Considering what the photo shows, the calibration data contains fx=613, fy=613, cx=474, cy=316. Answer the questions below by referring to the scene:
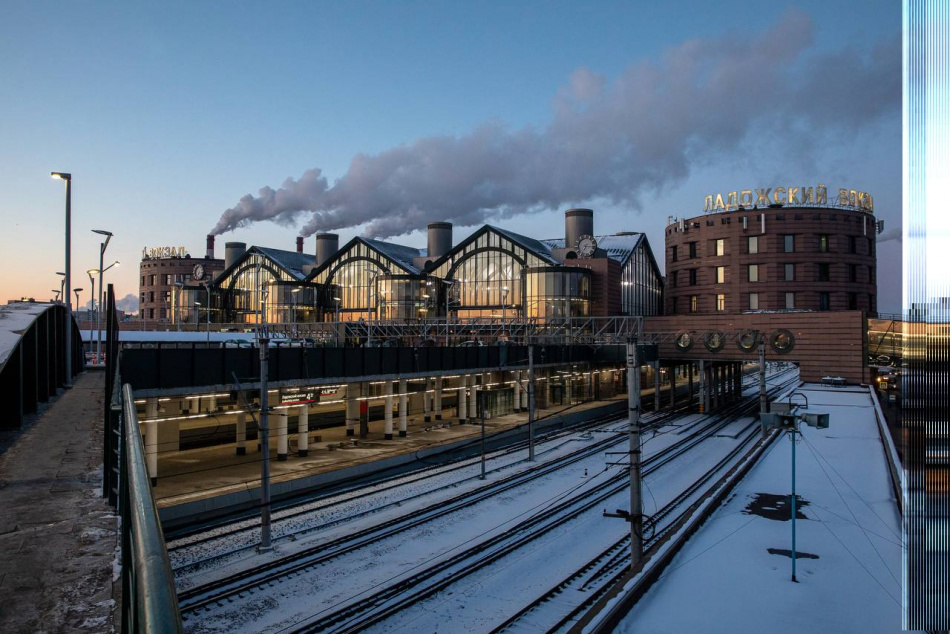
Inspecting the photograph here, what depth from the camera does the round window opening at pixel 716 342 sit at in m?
48.9

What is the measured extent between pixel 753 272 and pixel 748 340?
38.0m

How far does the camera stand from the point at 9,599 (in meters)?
4.91

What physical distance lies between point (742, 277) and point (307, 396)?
65.8 metres

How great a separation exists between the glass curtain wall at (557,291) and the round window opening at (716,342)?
2561cm

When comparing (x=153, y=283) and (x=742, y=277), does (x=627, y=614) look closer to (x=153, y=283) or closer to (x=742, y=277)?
(x=742, y=277)

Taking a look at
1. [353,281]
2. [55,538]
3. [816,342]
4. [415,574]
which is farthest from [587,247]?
[55,538]

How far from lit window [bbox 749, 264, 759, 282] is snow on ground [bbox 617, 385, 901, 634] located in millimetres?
55946

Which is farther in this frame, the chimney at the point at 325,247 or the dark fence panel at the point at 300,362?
the chimney at the point at 325,247

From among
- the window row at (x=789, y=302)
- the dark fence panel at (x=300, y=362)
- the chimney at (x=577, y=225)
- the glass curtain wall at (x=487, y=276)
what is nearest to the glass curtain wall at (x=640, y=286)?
the chimney at (x=577, y=225)

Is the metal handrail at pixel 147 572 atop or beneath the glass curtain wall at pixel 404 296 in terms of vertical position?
beneath

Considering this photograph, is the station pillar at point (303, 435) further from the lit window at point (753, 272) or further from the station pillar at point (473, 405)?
the lit window at point (753, 272)

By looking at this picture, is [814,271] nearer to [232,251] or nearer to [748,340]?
[748,340]

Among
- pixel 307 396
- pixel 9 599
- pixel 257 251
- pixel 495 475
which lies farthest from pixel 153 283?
pixel 9 599

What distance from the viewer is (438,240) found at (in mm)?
96562
